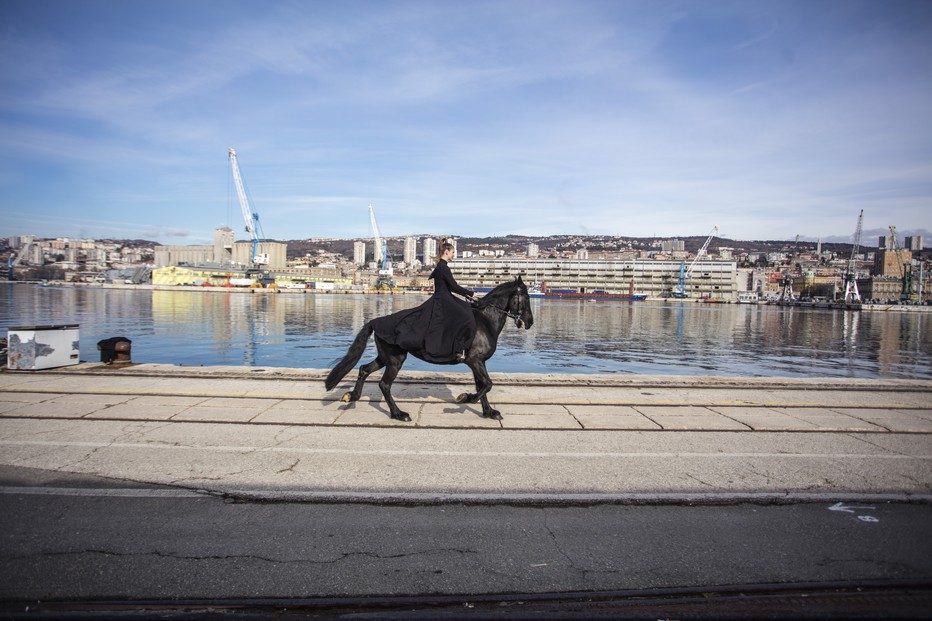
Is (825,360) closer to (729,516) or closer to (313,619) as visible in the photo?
(729,516)

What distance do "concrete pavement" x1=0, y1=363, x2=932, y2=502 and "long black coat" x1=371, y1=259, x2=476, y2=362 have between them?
105cm

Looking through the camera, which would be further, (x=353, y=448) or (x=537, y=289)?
(x=537, y=289)

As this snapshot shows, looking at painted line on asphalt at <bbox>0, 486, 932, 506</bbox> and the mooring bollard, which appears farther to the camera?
the mooring bollard

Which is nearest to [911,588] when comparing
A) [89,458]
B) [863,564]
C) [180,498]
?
[863,564]

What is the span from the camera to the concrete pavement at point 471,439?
5.37 metres

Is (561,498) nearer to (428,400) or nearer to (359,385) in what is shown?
(359,385)

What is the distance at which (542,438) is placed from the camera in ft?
23.2

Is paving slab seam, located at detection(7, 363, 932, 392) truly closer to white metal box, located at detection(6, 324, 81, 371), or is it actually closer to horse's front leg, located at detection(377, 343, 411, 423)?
white metal box, located at detection(6, 324, 81, 371)

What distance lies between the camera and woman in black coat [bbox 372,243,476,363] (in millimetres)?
7855

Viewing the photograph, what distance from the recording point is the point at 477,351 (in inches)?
326

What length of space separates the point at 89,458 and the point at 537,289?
612ft

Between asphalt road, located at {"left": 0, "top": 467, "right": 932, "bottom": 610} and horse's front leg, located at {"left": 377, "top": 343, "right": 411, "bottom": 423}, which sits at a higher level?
horse's front leg, located at {"left": 377, "top": 343, "right": 411, "bottom": 423}

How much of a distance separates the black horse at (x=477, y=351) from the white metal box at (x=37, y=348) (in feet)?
24.5

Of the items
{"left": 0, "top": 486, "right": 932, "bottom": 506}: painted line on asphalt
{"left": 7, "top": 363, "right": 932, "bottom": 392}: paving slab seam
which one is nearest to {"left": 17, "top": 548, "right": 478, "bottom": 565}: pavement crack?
{"left": 0, "top": 486, "right": 932, "bottom": 506}: painted line on asphalt
